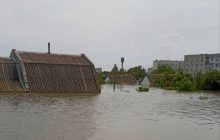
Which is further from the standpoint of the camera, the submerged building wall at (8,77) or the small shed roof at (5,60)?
the small shed roof at (5,60)

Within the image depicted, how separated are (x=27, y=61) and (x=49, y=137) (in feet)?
91.9

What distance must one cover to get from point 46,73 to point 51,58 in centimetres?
338

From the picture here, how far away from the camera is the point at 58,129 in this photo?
612 inches

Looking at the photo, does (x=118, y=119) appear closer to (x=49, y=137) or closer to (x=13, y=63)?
(x=49, y=137)

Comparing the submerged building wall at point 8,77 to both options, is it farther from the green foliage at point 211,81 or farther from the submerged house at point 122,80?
the submerged house at point 122,80

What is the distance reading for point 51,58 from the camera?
145 feet

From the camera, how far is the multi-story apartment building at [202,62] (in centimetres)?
14910

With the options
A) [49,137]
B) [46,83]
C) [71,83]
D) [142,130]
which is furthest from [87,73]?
[49,137]

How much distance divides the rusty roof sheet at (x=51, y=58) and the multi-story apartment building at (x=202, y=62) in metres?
106

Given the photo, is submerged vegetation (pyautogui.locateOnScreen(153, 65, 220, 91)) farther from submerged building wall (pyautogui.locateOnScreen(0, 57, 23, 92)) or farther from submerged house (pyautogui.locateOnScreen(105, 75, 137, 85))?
submerged building wall (pyautogui.locateOnScreen(0, 57, 23, 92))

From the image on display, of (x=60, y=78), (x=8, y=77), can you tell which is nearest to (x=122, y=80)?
(x=60, y=78)

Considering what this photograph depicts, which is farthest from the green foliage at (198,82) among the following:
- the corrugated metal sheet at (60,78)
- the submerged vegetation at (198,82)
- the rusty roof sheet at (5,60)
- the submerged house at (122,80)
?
the rusty roof sheet at (5,60)

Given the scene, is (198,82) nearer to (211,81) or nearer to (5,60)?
(211,81)

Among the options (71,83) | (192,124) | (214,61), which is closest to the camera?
(192,124)
